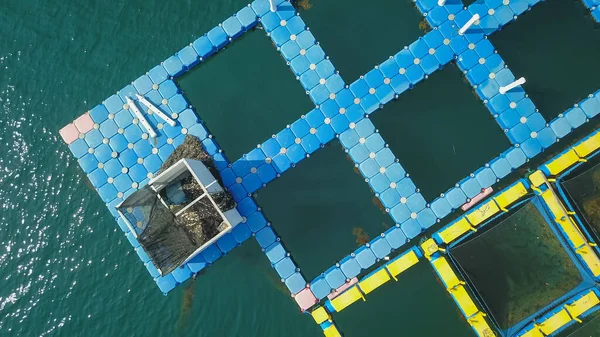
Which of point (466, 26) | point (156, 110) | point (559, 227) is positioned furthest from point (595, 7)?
point (156, 110)

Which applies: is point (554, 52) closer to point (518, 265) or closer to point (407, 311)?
point (518, 265)

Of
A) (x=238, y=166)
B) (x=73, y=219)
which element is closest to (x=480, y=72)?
(x=238, y=166)

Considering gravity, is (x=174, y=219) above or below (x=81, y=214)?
below

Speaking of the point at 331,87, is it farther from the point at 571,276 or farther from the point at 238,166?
the point at 571,276

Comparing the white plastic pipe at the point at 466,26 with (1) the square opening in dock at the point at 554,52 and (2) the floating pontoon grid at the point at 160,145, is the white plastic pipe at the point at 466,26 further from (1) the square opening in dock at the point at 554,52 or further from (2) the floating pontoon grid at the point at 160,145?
(2) the floating pontoon grid at the point at 160,145

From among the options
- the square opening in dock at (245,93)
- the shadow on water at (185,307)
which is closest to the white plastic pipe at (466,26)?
the square opening in dock at (245,93)

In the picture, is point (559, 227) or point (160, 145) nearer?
point (559, 227)

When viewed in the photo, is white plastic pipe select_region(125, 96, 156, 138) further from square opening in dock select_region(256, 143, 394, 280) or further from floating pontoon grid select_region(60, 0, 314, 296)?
square opening in dock select_region(256, 143, 394, 280)

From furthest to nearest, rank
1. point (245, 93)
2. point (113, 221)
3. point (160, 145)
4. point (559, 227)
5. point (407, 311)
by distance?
point (245, 93)
point (113, 221)
point (160, 145)
point (407, 311)
point (559, 227)
